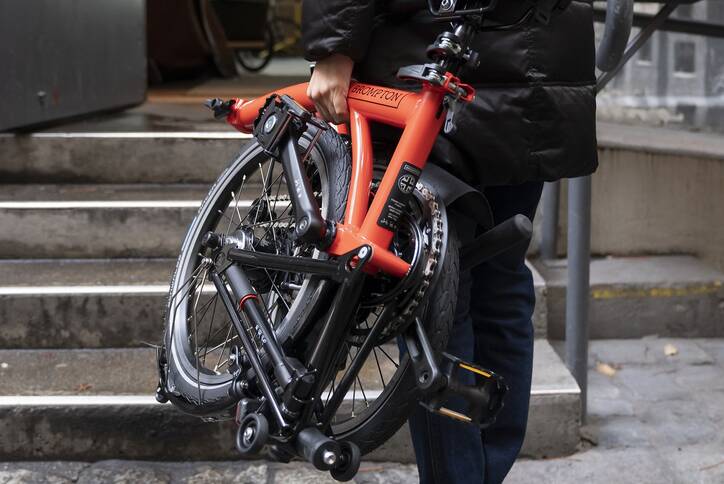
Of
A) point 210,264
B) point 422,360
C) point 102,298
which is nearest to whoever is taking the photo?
point 422,360

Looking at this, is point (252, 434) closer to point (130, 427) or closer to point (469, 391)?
point (469, 391)

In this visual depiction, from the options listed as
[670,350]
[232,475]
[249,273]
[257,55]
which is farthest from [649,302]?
[257,55]

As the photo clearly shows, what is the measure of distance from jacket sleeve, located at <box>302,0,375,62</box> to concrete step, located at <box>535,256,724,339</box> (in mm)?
2124

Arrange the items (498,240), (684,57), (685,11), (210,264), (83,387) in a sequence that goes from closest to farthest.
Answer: (498,240), (210,264), (83,387), (685,11), (684,57)

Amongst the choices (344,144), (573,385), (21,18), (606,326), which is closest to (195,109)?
(21,18)

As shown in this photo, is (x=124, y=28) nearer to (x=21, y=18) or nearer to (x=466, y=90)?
(x=21, y=18)

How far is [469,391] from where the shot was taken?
1788 mm

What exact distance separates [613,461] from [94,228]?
7.06 ft

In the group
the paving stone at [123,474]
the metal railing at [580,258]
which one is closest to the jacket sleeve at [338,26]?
the metal railing at [580,258]

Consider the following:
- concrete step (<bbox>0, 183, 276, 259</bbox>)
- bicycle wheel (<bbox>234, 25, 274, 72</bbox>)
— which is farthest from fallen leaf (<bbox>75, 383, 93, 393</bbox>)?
bicycle wheel (<bbox>234, 25, 274, 72</bbox>)

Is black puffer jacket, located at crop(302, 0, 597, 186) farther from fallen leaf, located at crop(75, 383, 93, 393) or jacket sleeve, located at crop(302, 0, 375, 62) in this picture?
fallen leaf, located at crop(75, 383, 93, 393)

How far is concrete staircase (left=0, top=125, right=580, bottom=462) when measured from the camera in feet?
9.77

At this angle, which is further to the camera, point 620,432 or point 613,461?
point 620,432

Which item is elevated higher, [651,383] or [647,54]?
[647,54]
